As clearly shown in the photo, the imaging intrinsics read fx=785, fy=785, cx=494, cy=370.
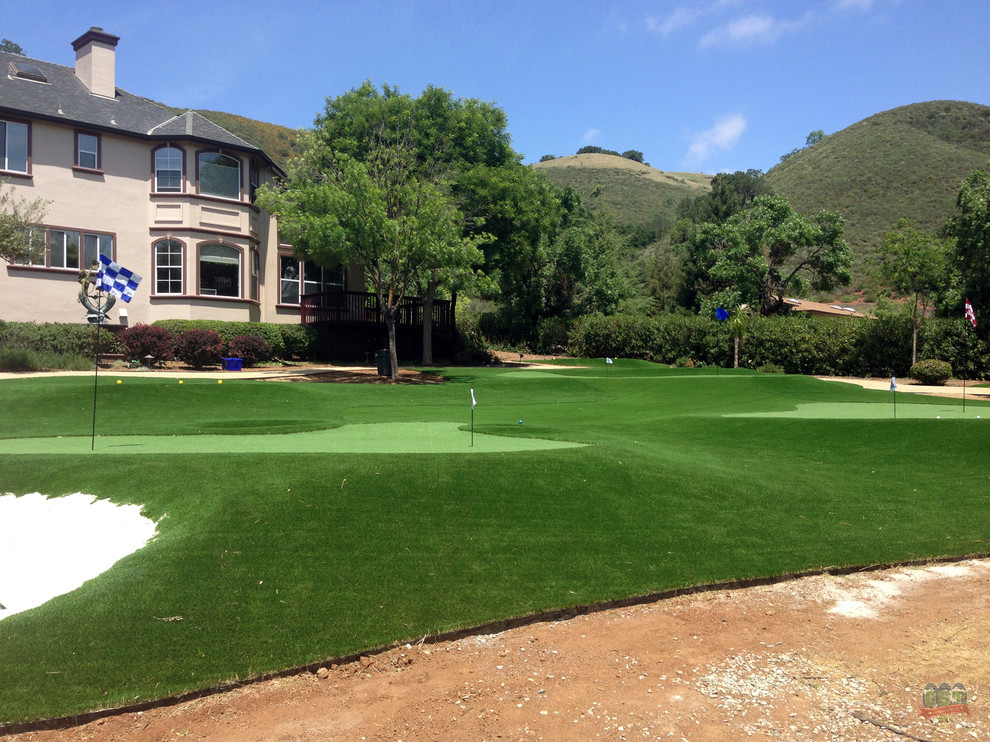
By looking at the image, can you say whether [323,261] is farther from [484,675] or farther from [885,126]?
[885,126]

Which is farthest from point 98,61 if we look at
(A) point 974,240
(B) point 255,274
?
(A) point 974,240

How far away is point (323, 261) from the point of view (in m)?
27.5

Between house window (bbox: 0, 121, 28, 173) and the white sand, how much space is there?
23.8 metres

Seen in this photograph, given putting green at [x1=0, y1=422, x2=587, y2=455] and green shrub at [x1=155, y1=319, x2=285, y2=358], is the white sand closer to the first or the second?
putting green at [x1=0, y1=422, x2=587, y2=455]

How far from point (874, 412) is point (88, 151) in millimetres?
Answer: 27733

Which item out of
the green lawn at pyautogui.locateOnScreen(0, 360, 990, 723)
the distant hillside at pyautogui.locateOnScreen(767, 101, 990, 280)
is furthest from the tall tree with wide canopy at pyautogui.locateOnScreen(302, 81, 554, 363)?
the distant hillside at pyautogui.locateOnScreen(767, 101, 990, 280)

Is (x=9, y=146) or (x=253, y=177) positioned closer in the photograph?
(x=9, y=146)

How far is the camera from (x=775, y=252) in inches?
1649

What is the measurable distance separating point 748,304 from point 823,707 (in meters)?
39.3

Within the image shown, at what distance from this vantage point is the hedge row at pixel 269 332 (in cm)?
2829

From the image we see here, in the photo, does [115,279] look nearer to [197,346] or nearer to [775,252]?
[197,346]

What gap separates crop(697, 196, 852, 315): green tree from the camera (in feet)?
134

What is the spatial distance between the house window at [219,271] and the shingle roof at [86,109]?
4.14m

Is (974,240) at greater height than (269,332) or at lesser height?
greater
